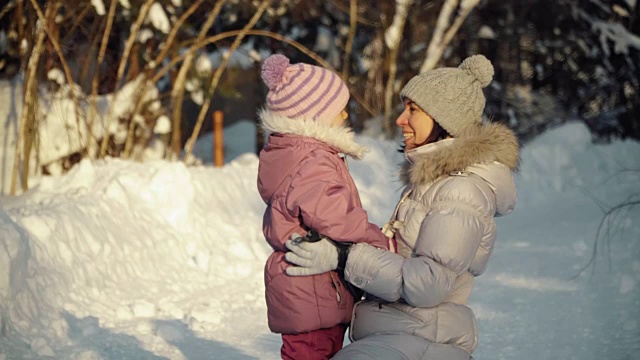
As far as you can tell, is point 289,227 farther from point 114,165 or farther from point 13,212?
point 114,165

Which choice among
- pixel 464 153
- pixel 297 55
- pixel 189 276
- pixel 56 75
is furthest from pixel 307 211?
pixel 297 55

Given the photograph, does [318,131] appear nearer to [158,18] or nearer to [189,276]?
[189,276]

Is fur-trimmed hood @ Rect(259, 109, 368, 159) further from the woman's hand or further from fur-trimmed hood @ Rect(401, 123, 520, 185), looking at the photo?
the woman's hand

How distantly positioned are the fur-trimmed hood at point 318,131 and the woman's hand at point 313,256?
39 cm

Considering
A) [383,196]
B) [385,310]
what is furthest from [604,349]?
[383,196]

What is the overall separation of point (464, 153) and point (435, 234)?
1.05 feet

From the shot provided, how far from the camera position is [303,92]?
3234 millimetres

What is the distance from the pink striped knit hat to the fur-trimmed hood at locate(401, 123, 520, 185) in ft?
1.13

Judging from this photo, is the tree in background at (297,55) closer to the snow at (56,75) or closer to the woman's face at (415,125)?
the snow at (56,75)

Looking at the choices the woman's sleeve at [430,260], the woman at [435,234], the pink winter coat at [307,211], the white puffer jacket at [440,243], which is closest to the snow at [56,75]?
the pink winter coat at [307,211]

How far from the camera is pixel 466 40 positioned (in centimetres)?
1781

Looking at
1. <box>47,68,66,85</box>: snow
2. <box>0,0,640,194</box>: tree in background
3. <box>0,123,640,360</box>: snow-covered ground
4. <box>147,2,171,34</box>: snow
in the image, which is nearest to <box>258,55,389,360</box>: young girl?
<box>0,123,640,360</box>: snow-covered ground

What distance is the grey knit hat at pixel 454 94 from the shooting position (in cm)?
311

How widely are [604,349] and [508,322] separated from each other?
86 centimetres
